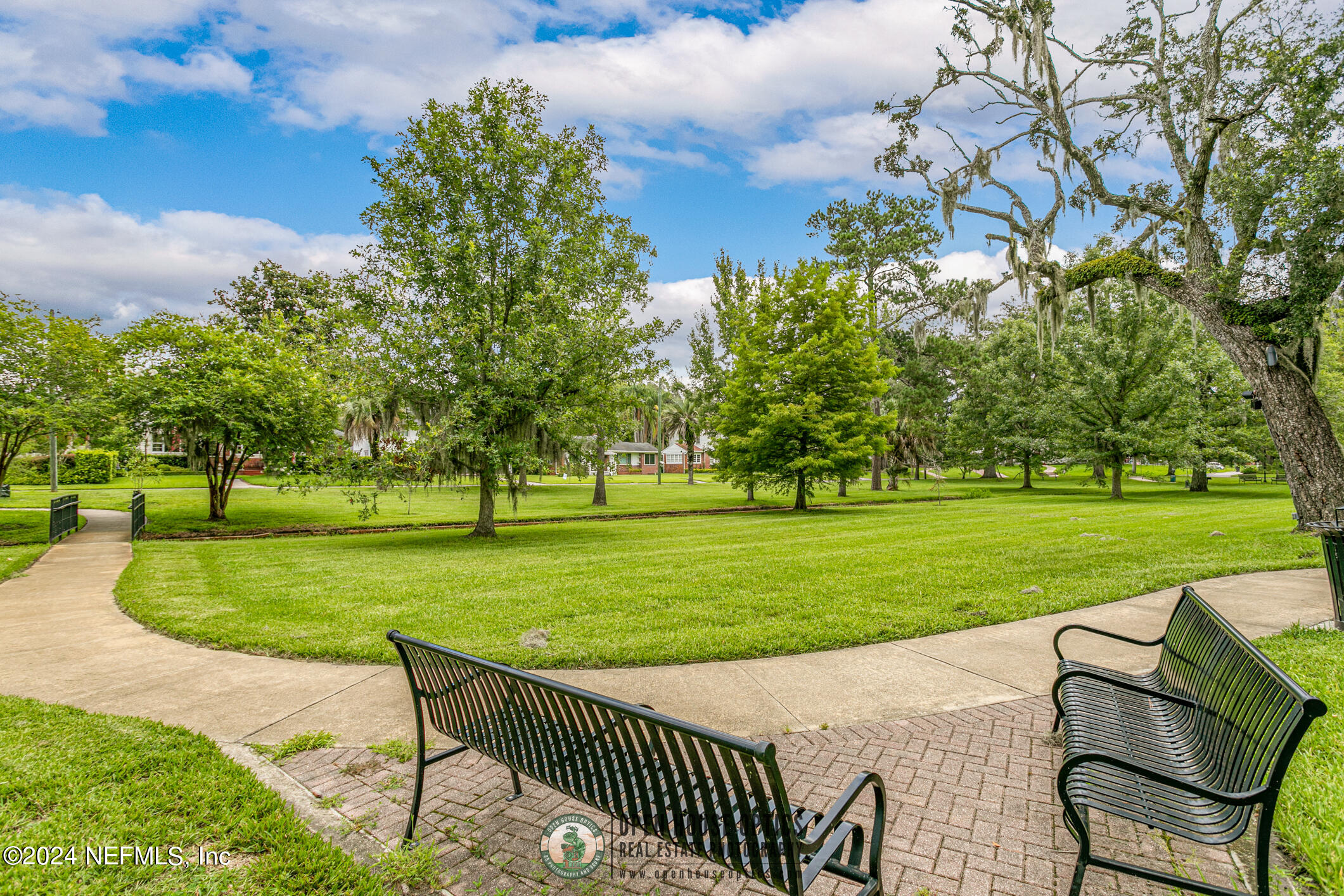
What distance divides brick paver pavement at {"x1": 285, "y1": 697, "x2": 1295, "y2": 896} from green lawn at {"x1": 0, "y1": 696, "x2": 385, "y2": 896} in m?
0.34

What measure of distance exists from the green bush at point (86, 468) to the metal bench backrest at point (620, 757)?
140 feet

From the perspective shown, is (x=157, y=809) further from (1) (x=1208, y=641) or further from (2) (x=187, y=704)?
(1) (x=1208, y=641)

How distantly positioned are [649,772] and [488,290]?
14356mm

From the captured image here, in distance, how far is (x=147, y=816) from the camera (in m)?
2.96

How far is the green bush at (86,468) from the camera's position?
108 ft

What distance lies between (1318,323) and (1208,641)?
35.3ft

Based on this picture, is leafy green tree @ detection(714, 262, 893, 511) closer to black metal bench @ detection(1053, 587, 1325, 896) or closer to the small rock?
the small rock

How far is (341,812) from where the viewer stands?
10.2 ft

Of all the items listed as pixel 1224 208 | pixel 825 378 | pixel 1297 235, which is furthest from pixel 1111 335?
pixel 1297 235

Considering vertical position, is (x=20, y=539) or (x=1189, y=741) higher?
(x=1189, y=741)

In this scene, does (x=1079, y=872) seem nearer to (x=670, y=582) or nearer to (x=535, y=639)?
(x=535, y=639)

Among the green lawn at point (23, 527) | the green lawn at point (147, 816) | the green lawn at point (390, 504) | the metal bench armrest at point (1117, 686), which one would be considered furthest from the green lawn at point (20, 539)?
the metal bench armrest at point (1117, 686)

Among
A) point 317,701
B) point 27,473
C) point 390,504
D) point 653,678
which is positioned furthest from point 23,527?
point 27,473

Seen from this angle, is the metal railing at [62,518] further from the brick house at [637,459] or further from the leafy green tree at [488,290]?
the brick house at [637,459]
